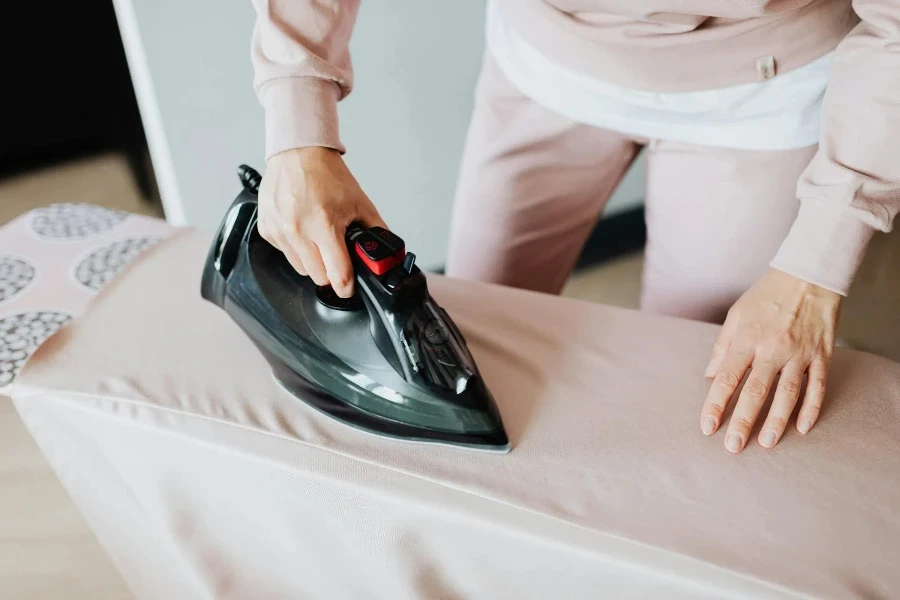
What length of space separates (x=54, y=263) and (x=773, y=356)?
1.01 meters

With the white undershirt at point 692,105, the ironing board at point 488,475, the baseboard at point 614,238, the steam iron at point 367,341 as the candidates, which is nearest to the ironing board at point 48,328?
the ironing board at point 488,475

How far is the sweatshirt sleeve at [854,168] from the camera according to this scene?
741 millimetres

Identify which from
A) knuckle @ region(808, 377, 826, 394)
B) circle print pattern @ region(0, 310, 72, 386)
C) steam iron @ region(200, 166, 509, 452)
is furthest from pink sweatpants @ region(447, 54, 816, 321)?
circle print pattern @ region(0, 310, 72, 386)

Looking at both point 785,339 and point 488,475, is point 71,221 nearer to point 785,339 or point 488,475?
point 488,475

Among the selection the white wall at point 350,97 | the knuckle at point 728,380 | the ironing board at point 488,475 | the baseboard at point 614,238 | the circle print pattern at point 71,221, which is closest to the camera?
the ironing board at point 488,475

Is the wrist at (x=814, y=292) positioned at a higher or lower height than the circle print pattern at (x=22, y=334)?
higher

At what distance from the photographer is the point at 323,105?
816 mm

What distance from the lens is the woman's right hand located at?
2.37ft

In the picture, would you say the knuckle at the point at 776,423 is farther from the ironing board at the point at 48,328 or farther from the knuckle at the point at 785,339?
the ironing board at the point at 48,328

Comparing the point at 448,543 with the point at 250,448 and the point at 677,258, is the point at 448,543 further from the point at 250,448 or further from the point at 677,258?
the point at 677,258

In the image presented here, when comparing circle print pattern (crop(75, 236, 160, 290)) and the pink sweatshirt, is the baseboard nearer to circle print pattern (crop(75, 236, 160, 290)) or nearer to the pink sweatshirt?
the pink sweatshirt

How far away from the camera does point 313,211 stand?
0.73 metres

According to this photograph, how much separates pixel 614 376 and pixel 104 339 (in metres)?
0.62

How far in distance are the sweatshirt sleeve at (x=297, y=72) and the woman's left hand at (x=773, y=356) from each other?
0.51 meters
